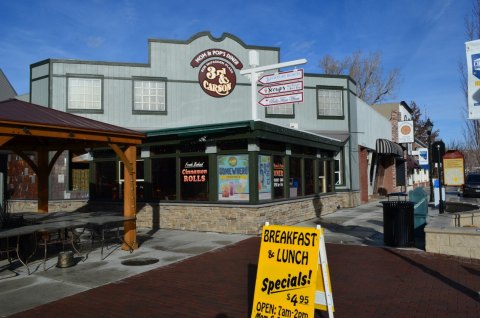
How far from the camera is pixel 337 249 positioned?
10.3 meters

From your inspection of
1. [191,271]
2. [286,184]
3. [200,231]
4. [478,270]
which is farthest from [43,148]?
[478,270]

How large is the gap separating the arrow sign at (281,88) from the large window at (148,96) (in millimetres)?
5626

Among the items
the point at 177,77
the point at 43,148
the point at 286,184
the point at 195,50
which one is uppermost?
the point at 195,50

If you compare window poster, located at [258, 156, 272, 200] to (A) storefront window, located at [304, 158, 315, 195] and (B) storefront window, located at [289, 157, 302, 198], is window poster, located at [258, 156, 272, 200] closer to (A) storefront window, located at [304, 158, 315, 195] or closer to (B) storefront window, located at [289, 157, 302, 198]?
(B) storefront window, located at [289, 157, 302, 198]

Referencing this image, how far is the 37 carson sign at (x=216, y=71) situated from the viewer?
18.9 meters

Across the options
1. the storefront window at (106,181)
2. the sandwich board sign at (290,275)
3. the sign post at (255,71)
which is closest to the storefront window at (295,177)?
the sign post at (255,71)

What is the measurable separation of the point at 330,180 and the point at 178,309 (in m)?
14.6

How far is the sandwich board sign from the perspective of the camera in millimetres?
4918

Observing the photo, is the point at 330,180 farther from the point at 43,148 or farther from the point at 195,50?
the point at 43,148

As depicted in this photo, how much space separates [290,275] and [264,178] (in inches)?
328

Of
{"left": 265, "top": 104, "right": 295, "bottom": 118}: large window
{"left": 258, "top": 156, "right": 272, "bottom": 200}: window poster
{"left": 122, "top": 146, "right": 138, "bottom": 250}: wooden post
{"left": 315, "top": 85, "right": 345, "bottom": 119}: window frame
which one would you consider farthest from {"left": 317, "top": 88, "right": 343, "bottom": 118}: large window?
{"left": 122, "top": 146, "right": 138, "bottom": 250}: wooden post

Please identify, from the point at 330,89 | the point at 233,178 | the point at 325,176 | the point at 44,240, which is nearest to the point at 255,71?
the point at 233,178

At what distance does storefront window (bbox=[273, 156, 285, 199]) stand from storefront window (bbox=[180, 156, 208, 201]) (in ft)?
7.70

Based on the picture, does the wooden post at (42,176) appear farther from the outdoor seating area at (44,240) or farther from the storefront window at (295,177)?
the storefront window at (295,177)
